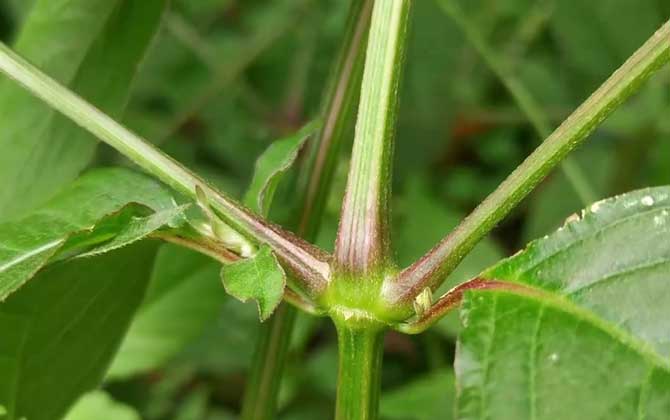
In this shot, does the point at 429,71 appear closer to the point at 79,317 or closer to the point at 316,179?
the point at 316,179

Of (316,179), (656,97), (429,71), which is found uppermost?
(429,71)

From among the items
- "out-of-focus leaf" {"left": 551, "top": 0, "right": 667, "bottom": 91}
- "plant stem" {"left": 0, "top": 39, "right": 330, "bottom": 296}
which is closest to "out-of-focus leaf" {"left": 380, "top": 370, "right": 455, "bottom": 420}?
"out-of-focus leaf" {"left": 551, "top": 0, "right": 667, "bottom": 91}

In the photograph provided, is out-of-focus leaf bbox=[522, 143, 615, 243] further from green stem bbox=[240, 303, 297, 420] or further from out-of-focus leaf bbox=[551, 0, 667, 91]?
green stem bbox=[240, 303, 297, 420]

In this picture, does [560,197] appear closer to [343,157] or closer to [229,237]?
[343,157]

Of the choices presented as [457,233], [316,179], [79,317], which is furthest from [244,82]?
[457,233]

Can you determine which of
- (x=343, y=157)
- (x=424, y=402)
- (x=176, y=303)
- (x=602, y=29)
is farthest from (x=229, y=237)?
(x=602, y=29)
